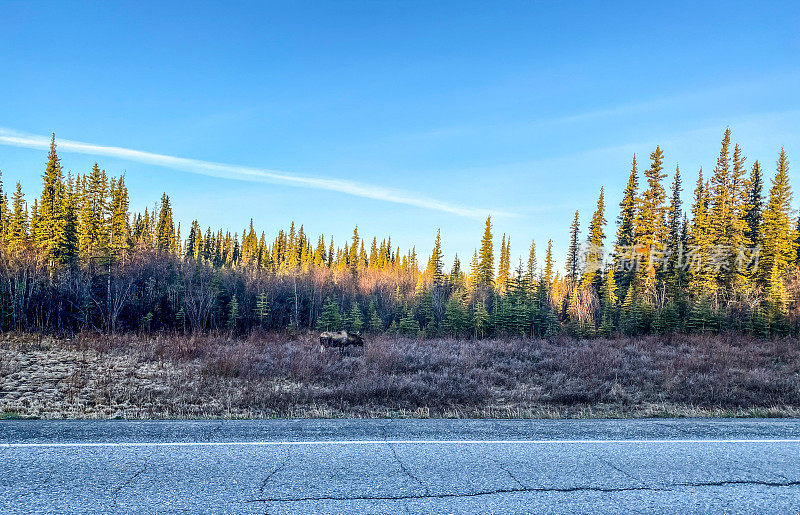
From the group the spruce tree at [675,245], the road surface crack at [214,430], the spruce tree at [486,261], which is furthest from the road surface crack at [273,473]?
the spruce tree at [486,261]

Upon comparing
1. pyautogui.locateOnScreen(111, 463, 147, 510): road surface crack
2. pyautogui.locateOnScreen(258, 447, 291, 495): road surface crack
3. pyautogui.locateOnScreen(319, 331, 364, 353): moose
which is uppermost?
pyautogui.locateOnScreen(258, 447, 291, 495): road surface crack

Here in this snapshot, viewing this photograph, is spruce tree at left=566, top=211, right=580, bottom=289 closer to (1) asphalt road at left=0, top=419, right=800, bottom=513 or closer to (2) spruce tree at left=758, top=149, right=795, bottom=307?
(2) spruce tree at left=758, top=149, right=795, bottom=307

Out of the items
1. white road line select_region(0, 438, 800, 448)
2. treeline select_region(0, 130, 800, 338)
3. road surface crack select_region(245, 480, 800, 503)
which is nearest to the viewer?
road surface crack select_region(245, 480, 800, 503)

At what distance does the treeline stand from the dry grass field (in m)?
8.16

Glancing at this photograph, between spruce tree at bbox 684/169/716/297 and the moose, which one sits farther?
spruce tree at bbox 684/169/716/297

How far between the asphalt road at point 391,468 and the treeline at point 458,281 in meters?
23.4

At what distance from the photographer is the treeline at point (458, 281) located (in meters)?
29.7

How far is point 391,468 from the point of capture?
4945mm

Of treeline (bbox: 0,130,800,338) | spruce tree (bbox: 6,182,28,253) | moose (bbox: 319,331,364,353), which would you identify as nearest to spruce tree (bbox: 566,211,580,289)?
treeline (bbox: 0,130,800,338)

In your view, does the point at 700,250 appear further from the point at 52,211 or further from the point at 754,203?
the point at 52,211

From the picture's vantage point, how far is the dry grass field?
408 inches

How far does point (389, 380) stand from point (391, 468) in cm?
818

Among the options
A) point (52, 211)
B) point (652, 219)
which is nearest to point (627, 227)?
point (652, 219)

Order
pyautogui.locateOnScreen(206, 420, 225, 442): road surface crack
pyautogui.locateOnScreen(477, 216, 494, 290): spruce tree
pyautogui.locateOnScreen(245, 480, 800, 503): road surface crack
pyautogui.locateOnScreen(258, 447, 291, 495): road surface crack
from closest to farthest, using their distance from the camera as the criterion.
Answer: pyautogui.locateOnScreen(245, 480, 800, 503): road surface crack → pyautogui.locateOnScreen(258, 447, 291, 495): road surface crack → pyautogui.locateOnScreen(206, 420, 225, 442): road surface crack → pyautogui.locateOnScreen(477, 216, 494, 290): spruce tree
